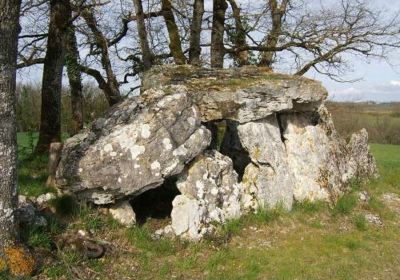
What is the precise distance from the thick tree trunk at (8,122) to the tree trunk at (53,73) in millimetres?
5288

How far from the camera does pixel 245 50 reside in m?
15.6

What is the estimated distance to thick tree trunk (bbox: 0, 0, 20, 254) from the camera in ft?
17.7

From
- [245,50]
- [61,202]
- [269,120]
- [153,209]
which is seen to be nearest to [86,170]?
[61,202]

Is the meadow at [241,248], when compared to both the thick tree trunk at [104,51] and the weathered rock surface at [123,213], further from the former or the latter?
the thick tree trunk at [104,51]

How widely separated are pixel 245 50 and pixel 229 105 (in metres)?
8.12

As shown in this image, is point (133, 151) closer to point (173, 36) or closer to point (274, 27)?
point (173, 36)

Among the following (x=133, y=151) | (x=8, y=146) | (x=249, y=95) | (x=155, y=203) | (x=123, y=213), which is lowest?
(x=155, y=203)

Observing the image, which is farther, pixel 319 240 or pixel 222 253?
pixel 319 240

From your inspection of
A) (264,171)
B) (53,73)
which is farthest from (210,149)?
(53,73)

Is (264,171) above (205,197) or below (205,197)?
above

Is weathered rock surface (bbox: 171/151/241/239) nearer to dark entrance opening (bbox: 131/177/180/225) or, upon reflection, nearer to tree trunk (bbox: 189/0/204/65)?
dark entrance opening (bbox: 131/177/180/225)

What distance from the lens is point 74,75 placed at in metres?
13.0

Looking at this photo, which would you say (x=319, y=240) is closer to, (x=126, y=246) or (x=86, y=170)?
(x=126, y=246)

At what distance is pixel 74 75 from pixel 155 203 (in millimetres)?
6123
